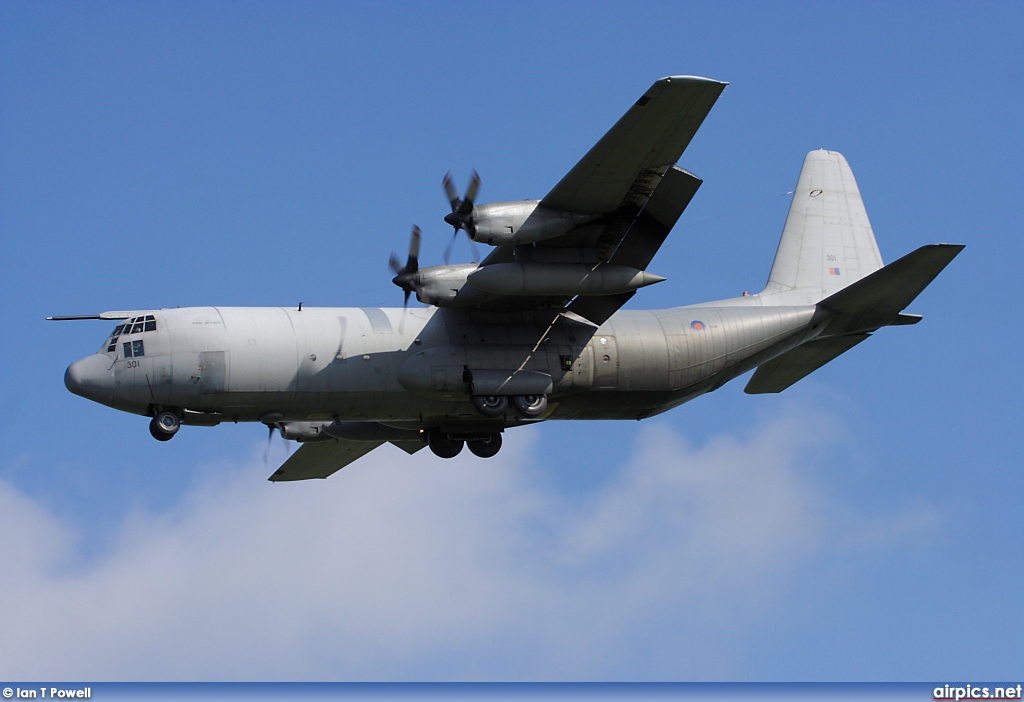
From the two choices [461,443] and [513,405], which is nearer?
[513,405]

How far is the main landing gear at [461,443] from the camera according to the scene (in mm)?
24766

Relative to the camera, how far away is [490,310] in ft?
76.5

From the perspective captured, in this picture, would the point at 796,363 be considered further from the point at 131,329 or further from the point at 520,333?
the point at 131,329

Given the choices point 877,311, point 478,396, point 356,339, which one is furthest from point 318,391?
point 877,311

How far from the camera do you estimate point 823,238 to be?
26.8 m

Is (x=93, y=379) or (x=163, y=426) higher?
(x=93, y=379)

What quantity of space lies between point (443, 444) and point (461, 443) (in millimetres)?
332

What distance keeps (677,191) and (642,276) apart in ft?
4.70

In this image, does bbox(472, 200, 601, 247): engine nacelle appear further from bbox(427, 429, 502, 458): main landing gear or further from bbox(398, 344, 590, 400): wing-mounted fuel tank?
bbox(427, 429, 502, 458): main landing gear

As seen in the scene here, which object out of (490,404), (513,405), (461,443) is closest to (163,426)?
(490,404)

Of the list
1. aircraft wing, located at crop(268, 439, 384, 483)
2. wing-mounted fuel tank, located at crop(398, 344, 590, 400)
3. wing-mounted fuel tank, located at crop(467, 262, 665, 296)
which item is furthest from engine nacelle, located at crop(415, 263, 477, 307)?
aircraft wing, located at crop(268, 439, 384, 483)

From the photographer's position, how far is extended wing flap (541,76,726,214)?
65.0 ft

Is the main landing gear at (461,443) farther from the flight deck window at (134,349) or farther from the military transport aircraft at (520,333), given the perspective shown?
the flight deck window at (134,349)

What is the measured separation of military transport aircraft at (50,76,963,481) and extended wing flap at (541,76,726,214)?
2 centimetres
